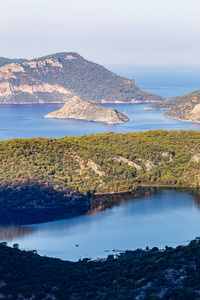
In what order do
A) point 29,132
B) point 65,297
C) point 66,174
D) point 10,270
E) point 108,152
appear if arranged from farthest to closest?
point 29,132, point 108,152, point 66,174, point 10,270, point 65,297

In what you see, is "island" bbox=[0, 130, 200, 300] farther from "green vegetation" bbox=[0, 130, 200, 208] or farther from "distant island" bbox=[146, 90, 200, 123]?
"distant island" bbox=[146, 90, 200, 123]

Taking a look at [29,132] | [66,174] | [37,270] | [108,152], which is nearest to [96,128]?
[29,132]

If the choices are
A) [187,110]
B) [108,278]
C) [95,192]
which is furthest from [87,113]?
[108,278]

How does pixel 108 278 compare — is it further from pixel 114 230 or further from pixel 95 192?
pixel 95 192

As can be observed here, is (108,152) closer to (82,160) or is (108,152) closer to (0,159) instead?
(82,160)

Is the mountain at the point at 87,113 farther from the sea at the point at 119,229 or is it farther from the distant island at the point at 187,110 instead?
the sea at the point at 119,229

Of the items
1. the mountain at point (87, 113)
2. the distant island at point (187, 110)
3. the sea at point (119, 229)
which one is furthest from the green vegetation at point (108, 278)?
the mountain at point (87, 113)
